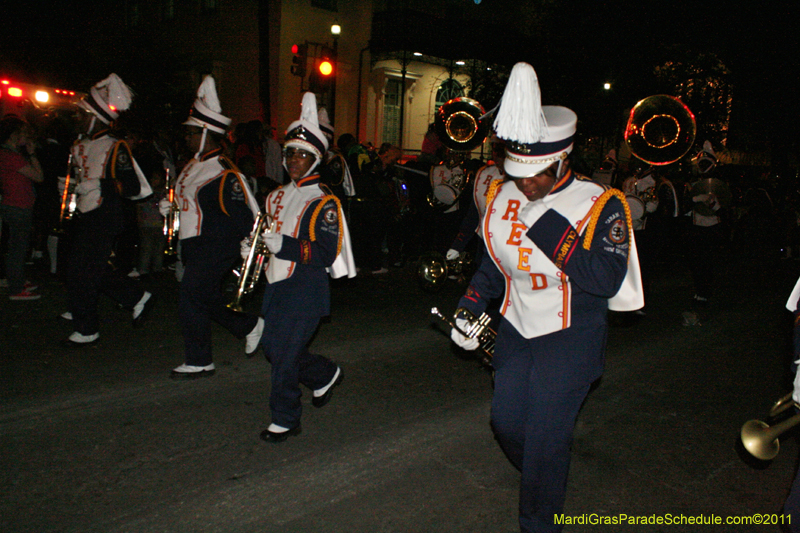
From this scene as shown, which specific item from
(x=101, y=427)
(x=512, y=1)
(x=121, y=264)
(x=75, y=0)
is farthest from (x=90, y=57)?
(x=101, y=427)

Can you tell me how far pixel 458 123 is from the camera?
9.38 metres

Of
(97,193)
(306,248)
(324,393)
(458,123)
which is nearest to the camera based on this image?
(306,248)

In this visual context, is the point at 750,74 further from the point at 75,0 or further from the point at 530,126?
the point at 75,0

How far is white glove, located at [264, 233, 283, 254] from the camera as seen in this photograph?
368 cm

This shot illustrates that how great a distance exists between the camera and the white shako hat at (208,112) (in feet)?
16.0

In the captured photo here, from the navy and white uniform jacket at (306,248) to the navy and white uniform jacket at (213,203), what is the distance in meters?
0.92

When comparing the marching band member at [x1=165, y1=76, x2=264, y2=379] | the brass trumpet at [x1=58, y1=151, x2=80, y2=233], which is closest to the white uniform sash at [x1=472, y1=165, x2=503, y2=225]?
the marching band member at [x1=165, y1=76, x2=264, y2=379]

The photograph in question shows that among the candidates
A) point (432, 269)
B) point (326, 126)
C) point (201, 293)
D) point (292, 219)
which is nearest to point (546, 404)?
point (292, 219)

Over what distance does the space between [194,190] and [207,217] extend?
0.76 ft

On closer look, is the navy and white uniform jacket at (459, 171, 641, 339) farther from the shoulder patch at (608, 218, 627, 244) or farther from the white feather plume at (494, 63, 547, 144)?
the white feather plume at (494, 63, 547, 144)

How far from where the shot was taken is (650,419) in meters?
4.81

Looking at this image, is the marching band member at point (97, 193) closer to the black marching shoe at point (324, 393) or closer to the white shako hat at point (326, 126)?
the white shako hat at point (326, 126)

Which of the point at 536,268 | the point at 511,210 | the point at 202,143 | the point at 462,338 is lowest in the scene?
the point at 462,338

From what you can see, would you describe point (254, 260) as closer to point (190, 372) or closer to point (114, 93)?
point (190, 372)
